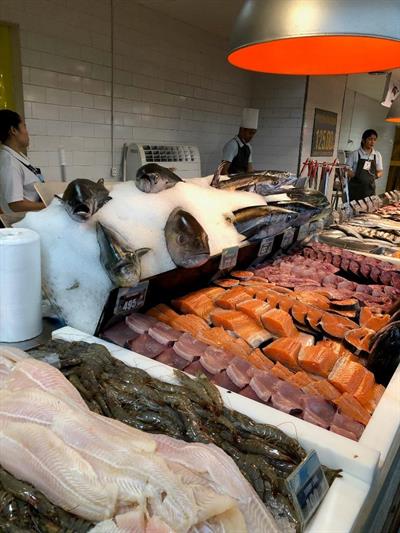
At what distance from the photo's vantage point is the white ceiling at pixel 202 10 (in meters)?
6.05

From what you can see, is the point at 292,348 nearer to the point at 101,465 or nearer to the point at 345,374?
the point at 345,374

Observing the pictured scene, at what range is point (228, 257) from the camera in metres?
2.49

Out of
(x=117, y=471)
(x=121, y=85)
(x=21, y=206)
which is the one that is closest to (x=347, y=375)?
(x=117, y=471)

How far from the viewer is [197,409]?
55.3 inches

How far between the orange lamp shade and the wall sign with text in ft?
25.1

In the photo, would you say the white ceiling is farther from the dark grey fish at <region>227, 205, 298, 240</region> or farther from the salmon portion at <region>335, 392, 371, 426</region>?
the salmon portion at <region>335, 392, 371, 426</region>

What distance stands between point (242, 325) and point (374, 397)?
713 mm

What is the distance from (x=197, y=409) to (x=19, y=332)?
0.90m

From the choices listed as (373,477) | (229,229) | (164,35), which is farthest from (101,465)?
(164,35)

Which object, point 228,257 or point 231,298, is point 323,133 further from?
point 231,298

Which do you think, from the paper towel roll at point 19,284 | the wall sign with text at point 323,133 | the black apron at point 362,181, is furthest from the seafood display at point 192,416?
the wall sign with text at point 323,133

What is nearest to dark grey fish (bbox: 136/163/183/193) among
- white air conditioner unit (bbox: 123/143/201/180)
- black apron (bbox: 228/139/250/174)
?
white air conditioner unit (bbox: 123/143/201/180)

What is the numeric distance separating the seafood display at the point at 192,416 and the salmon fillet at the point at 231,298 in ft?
2.61

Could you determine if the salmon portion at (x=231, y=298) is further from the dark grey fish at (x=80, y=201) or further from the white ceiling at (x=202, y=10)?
the white ceiling at (x=202, y=10)
